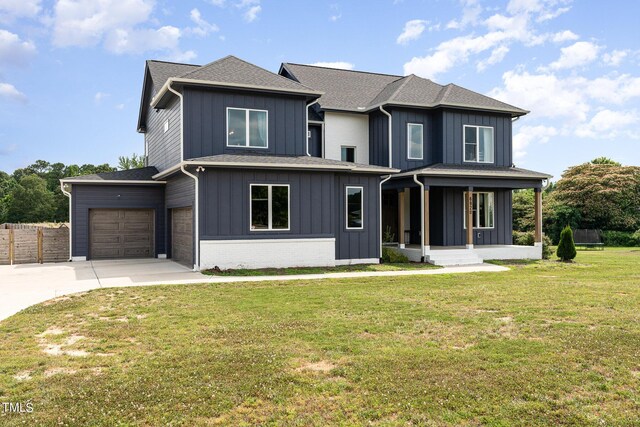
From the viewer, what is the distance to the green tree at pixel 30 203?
55562 mm

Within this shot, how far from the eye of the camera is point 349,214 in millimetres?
17359

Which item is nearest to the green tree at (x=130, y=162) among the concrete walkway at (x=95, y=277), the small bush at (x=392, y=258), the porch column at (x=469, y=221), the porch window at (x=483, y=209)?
the concrete walkway at (x=95, y=277)

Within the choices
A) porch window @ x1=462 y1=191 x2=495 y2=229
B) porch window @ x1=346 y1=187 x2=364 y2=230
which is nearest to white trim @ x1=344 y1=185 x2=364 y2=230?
porch window @ x1=346 y1=187 x2=364 y2=230

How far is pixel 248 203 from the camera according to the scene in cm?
1536

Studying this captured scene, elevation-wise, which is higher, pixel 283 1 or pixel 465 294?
pixel 283 1

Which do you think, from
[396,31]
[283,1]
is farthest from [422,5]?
[283,1]

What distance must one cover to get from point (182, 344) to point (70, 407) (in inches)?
81.9

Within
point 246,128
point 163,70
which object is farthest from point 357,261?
point 163,70

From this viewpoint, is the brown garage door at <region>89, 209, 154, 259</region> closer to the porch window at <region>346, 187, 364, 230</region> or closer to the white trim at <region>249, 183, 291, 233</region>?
the white trim at <region>249, 183, 291, 233</region>

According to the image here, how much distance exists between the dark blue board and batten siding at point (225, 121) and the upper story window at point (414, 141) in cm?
506

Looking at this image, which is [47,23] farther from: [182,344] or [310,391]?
[310,391]

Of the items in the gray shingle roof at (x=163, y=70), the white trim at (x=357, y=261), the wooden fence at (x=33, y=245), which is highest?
the gray shingle roof at (x=163, y=70)

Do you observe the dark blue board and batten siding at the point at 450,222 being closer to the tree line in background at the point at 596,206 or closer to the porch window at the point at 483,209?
the porch window at the point at 483,209

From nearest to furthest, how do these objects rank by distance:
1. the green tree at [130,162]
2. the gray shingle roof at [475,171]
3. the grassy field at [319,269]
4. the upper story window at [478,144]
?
the grassy field at [319,269] → the gray shingle roof at [475,171] → the upper story window at [478,144] → the green tree at [130,162]
